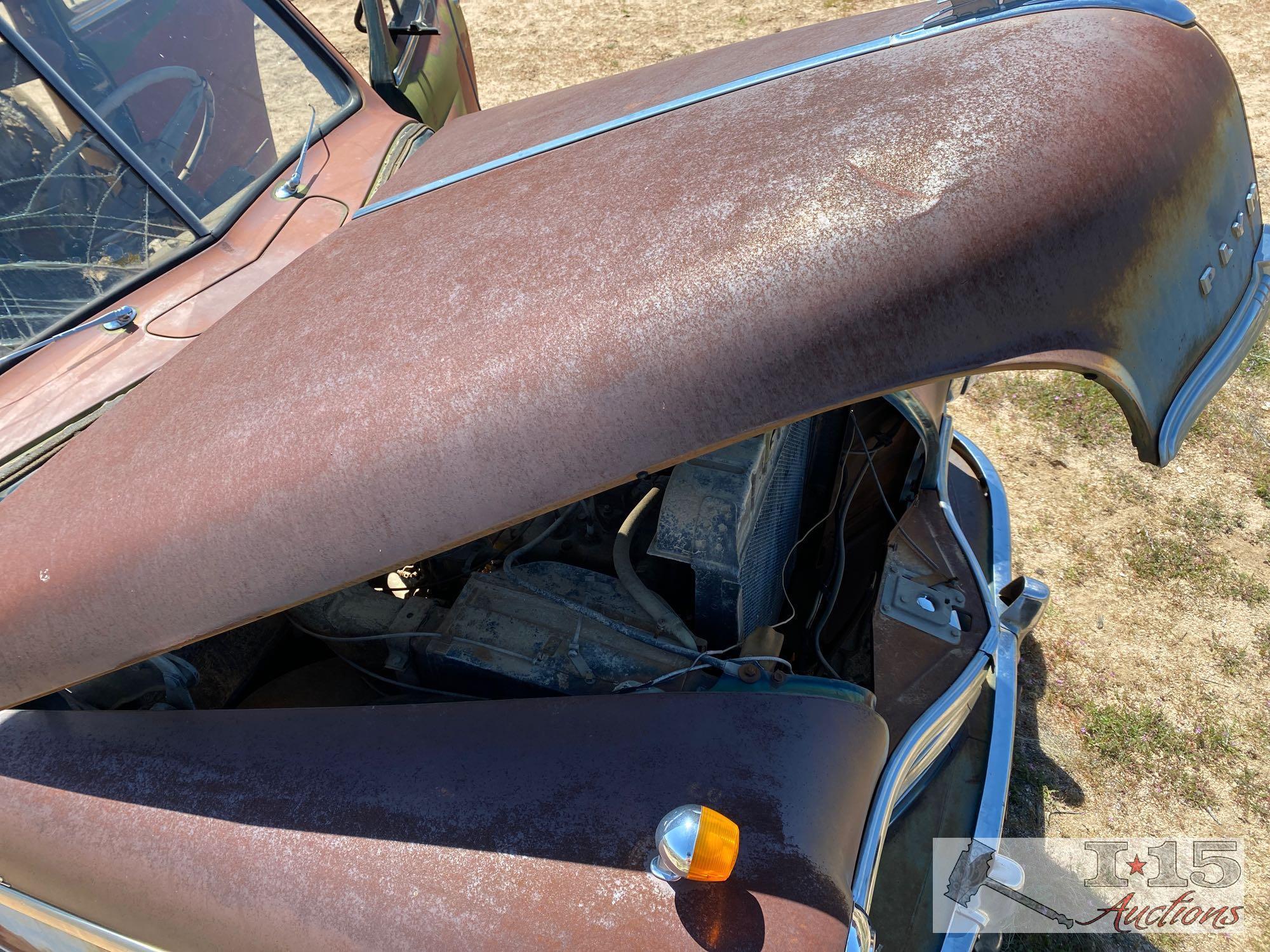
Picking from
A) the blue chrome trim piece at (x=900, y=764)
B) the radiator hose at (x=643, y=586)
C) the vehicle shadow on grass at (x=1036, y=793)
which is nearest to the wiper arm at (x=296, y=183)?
the radiator hose at (x=643, y=586)

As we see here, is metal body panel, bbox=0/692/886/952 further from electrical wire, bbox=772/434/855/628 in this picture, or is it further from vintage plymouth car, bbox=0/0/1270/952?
electrical wire, bbox=772/434/855/628

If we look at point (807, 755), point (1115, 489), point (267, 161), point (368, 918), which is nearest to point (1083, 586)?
point (1115, 489)

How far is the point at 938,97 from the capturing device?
1.23 m

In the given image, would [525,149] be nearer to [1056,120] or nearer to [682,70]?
[682,70]

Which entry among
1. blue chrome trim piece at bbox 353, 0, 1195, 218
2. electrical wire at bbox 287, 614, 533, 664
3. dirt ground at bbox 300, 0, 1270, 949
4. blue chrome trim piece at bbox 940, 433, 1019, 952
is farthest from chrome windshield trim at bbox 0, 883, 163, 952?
dirt ground at bbox 300, 0, 1270, 949

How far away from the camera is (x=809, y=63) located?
1.52 meters

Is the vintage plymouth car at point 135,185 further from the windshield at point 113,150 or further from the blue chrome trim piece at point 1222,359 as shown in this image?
the blue chrome trim piece at point 1222,359

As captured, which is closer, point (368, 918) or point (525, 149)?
point (368, 918)

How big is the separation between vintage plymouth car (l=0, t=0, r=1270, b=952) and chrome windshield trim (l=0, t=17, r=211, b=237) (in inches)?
22.0

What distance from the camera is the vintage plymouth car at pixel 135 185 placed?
1.69m

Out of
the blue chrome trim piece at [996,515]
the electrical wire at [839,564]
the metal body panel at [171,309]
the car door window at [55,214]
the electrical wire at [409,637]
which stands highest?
the car door window at [55,214]

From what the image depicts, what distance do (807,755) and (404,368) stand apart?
0.81 metres

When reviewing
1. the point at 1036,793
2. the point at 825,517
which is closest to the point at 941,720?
the point at 825,517

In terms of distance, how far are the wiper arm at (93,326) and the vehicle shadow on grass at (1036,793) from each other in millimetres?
2509
